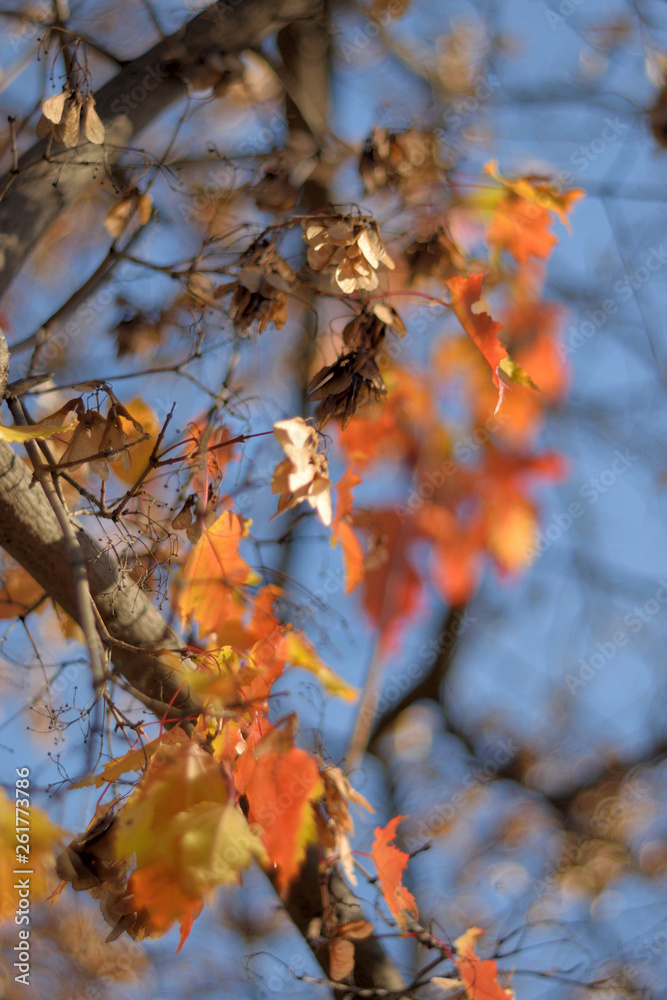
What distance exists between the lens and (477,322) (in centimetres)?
110

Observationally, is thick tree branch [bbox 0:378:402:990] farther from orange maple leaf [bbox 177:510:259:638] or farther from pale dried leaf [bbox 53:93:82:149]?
pale dried leaf [bbox 53:93:82:149]

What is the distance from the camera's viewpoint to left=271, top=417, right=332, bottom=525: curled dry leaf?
1007 mm

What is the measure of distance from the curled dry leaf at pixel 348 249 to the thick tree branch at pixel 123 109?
47cm

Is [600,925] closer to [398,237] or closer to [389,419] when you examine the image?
[389,419]

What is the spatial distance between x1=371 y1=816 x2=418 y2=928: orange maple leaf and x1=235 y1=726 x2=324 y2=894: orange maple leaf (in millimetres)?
232

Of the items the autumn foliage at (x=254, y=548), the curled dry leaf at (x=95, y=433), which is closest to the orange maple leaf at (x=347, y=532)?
the autumn foliage at (x=254, y=548)

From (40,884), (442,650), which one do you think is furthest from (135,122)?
(442,650)

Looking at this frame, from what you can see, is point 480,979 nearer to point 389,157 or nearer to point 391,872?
point 391,872

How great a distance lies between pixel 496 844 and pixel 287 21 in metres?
3.64

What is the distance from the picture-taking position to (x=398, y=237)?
58.5 inches

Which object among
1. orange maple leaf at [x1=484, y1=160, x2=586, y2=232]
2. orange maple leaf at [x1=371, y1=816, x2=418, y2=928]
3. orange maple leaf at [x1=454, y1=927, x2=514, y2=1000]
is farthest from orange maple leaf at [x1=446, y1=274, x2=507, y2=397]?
orange maple leaf at [x1=454, y1=927, x2=514, y2=1000]

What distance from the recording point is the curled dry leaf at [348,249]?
1032mm

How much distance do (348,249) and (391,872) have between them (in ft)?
3.46

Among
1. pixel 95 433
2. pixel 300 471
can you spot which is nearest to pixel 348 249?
pixel 300 471
